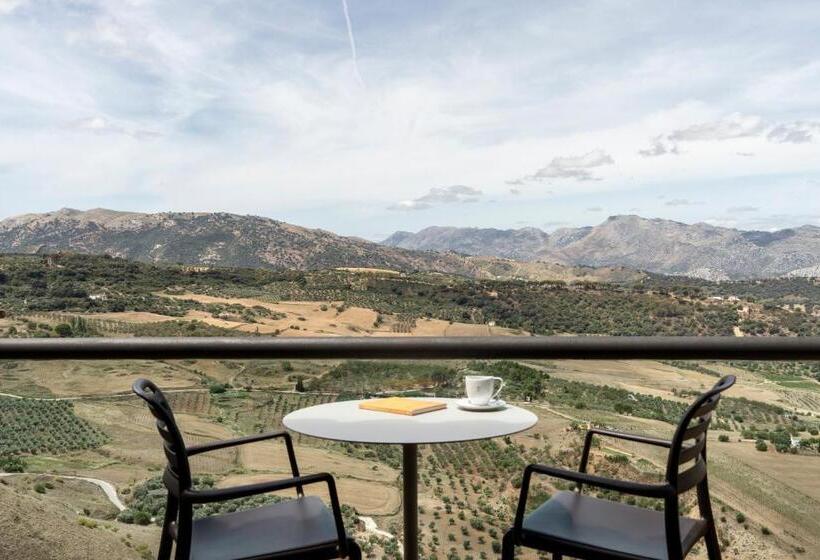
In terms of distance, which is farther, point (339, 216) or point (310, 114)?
point (339, 216)

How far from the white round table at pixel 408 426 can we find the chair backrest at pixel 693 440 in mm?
442

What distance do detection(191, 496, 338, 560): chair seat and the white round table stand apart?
29cm

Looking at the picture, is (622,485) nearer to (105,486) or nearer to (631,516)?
(631,516)

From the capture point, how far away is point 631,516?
2.17 meters

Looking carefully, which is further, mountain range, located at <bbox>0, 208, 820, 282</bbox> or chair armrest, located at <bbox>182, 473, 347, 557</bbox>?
mountain range, located at <bbox>0, 208, 820, 282</bbox>

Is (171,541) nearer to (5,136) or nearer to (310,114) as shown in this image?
(310,114)

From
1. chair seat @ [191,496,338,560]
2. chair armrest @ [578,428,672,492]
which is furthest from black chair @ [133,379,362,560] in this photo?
chair armrest @ [578,428,672,492]

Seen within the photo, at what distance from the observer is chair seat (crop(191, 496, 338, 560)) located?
1965mm

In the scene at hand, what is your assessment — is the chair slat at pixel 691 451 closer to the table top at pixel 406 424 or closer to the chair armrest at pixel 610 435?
the chair armrest at pixel 610 435

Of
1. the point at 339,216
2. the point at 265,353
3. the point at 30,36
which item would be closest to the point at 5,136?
the point at 30,36

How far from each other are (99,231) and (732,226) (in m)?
28.2

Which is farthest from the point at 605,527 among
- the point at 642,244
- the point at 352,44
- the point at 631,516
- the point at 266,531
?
the point at 642,244

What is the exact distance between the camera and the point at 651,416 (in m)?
2.54

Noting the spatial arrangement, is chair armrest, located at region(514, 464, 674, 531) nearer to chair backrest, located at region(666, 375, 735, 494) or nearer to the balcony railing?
chair backrest, located at region(666, 375, 735, 494)
